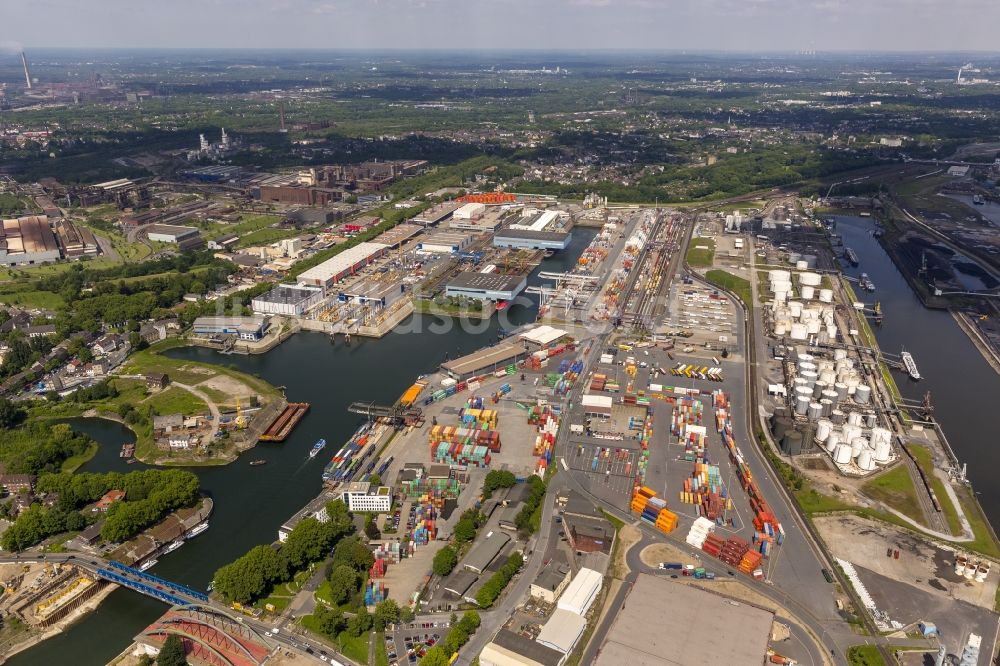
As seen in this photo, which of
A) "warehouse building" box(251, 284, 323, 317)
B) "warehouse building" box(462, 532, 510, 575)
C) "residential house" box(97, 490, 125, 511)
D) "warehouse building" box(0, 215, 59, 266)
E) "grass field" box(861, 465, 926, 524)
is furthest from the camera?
"warehouse building" box(0, 215, 59, 266)

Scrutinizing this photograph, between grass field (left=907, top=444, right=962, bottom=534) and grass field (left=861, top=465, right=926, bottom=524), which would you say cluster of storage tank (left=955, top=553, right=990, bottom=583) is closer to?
grass field (left=907, top=444, right=962, bottom=534)

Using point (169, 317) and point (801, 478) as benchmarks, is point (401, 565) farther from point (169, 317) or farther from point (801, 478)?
point (169, 317)

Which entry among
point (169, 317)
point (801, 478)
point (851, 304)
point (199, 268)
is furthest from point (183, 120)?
point (801, 478)

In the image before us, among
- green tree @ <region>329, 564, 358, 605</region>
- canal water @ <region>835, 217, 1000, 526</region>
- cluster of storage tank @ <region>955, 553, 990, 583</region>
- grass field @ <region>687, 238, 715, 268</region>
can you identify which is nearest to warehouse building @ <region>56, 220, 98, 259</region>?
green tree @ <region>329, 564, 358, 605</region>

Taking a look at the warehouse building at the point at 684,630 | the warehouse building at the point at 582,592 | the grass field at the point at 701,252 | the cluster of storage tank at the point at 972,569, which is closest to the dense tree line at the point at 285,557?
the warehouse building at the point at 582,592

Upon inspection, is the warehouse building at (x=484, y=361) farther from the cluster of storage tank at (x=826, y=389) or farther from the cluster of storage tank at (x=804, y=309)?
the cluster of storage tank at (x=804, y=309)
